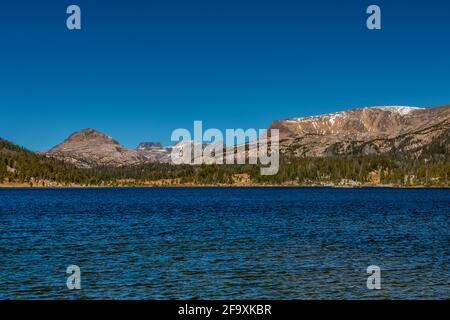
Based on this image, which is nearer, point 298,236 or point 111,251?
point 111,251

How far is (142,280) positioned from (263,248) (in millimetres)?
23962

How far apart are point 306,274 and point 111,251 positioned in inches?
1058

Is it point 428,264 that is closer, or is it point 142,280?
point 142,280

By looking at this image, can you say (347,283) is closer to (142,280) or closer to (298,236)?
(142,280)

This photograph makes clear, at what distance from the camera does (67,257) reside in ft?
187
